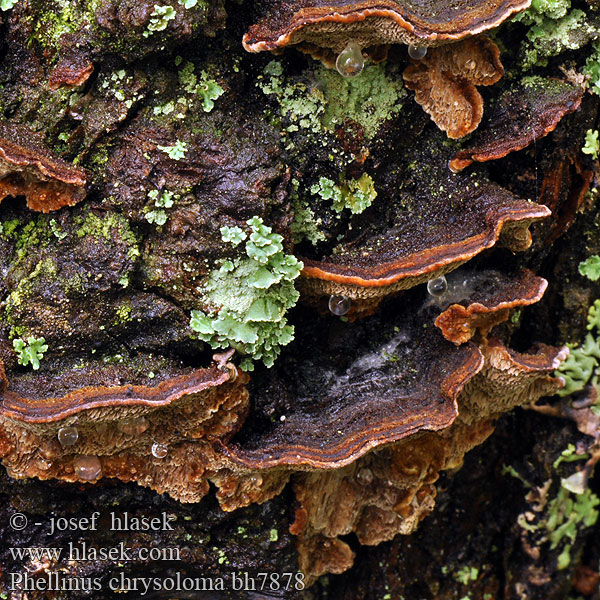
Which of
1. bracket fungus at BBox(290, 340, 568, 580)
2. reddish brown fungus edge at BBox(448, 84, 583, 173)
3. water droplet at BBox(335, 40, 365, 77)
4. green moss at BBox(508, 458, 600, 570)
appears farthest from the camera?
green moss at BBox(508, 458, 600, 570)

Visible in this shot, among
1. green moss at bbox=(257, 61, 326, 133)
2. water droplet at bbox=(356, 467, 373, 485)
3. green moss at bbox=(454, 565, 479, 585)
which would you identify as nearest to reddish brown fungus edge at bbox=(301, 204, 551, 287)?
green moss at bbox=(257, 61, 326, 133)

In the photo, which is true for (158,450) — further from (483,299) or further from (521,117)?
(521,117)

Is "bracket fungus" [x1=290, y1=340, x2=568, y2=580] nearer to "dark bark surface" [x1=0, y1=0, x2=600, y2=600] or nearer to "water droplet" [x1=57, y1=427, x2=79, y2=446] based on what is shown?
"dark bark surface" [x1=0, y1=0, x2=600, y2=600]

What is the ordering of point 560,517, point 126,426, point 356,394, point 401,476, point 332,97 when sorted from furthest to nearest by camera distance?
point 560,517, point 401,476, point 356,394, point 332,97, point 126,426

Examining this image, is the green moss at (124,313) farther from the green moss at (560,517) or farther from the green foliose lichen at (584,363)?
the green moss at (560,517)

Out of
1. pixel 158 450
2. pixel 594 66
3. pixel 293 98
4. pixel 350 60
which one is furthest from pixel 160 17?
pixel 594 66

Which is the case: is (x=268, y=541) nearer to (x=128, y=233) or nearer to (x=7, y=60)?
(x=128, y=233)

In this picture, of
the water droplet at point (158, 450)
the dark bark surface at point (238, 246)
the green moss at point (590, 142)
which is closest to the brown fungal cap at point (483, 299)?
the dark bark surface at point (238, 246)
